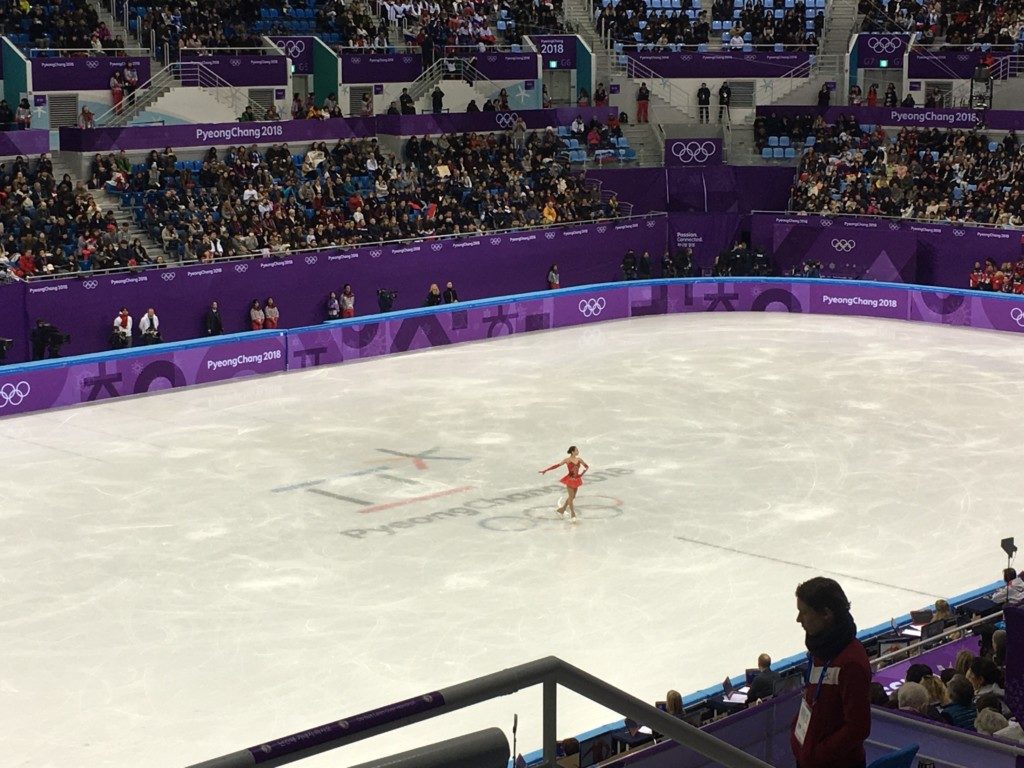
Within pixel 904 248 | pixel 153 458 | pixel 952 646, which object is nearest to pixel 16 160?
pixel 153 458

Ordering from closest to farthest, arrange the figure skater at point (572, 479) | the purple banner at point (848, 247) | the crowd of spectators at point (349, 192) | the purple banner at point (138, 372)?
the figure skater at point (572, 479)
the purple banner at point (138, 372)
the crowd of spectators at point (349, 192)
the purple banner at point (848, 247)

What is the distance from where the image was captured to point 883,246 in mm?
45438

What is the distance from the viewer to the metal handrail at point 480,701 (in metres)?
3.74

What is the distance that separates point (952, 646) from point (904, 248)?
109 ft

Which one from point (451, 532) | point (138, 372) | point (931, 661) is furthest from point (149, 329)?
point (931, 661)

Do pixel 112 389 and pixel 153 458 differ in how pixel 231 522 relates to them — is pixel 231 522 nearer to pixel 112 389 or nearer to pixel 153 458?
pixel 153 458

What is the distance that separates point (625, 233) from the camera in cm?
4647

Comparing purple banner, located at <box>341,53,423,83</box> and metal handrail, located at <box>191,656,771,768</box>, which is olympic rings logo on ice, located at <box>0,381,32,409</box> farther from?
metal handrail, located at <box>191,656,771,768</box>

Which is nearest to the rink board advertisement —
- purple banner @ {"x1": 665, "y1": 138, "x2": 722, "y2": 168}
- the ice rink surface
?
the ice rink surface

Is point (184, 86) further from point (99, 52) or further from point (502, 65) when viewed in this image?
point (502, 65)

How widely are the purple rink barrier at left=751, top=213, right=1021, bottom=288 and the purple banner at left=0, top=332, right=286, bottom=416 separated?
18412mm

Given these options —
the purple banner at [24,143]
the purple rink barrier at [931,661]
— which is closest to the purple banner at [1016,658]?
the purple rink barrier at [931,661]

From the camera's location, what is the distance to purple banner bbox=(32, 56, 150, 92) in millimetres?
39562

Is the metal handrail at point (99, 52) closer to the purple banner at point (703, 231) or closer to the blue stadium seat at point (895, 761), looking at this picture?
the purple banner at point (703, 231)
